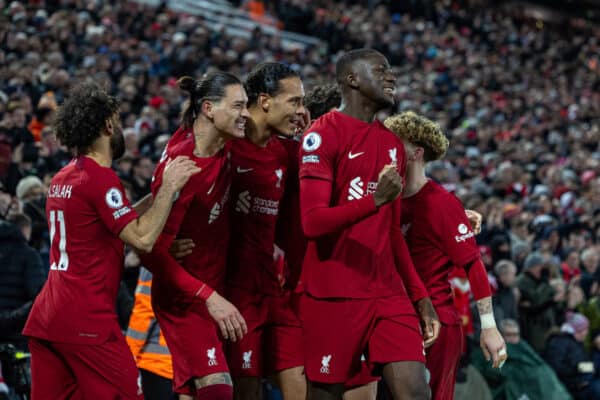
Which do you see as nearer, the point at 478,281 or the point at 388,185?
the point at 388,185

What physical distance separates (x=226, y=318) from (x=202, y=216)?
0.61 meters

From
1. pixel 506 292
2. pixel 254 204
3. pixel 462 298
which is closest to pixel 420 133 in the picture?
pixel 254 204

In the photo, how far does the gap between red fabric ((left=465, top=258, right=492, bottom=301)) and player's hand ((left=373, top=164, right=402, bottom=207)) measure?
1.16 metres

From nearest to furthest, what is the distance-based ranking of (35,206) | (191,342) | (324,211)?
(324,211), (191,342), (35,206)

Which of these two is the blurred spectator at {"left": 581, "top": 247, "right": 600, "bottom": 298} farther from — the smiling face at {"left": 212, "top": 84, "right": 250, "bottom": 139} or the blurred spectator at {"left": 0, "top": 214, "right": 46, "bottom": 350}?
the smiling face at {"left": 212, "top": 84, "right": 250, "bottom": 139}

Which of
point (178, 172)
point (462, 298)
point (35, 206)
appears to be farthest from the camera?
point (462, 298)

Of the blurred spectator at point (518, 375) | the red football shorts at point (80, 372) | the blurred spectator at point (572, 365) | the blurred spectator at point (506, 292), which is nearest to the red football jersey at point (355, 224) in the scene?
the red football shorts at point (80, 372)

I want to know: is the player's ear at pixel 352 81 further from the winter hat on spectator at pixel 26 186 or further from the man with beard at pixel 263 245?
the winter hat on spectator at pixel 26 186

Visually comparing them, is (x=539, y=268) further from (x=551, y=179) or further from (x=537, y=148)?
(x=537, y=148)

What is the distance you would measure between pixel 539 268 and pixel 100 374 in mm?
6984

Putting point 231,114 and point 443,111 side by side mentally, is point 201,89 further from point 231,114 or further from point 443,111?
point 443,111

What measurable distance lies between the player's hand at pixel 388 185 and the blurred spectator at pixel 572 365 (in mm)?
6331

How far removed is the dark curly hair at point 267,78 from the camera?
511 centimetres

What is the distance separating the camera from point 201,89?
16.1 feet
